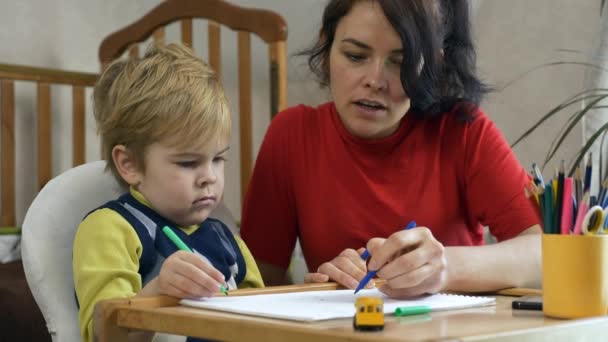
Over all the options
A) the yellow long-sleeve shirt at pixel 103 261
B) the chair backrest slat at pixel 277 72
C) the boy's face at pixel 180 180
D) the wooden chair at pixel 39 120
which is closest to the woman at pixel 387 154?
the boy's face at pixel 180 180

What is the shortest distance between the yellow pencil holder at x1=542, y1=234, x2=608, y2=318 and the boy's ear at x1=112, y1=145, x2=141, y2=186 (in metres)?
0.63

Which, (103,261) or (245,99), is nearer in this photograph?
(103,261)

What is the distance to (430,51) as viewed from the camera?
1363 millimetres

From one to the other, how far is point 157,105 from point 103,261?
0.82 ft

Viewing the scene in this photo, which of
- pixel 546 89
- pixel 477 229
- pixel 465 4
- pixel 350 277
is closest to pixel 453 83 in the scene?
pixel 465 4

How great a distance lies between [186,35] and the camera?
2.67 m

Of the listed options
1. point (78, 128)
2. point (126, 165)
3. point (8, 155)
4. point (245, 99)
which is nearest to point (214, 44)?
point (245, 99)

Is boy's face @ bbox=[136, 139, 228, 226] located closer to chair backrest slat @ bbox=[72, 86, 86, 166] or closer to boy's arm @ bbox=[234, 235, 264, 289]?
boy's arm @ bbox=[234, 235, 264, 289]

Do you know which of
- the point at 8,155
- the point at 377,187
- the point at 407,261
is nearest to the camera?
the point at 407,261

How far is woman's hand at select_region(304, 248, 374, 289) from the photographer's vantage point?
106cm

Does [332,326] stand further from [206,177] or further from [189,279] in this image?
[206,177]

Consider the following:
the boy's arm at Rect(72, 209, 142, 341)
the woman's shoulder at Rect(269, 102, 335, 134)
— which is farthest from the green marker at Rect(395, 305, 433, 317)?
the woman's shoulder at Rect(269, 102, 335, 134)

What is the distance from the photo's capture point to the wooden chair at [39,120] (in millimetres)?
2762

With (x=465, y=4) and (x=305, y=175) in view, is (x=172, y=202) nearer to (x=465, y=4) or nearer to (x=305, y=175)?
(x=305, y=175)
